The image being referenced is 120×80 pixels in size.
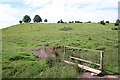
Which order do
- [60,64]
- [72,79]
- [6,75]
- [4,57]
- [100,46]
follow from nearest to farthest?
[72,79] → [6,75] → [60,64] → [4,57] → [100,46]

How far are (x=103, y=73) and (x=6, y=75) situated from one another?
6311 mm

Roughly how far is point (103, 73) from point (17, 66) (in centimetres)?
632

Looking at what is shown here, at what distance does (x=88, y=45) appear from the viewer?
26203mm

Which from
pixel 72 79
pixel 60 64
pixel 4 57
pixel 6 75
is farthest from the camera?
pixel 4 57

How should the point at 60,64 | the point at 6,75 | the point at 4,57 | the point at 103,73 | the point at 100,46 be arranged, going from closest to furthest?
the point at 103,73 → the point at 6,75 → the point at 60,64 → the point at 4,57 → the point at 100,46

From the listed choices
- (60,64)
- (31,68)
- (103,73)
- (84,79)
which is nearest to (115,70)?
(103,73)

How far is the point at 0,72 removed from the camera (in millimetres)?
16641

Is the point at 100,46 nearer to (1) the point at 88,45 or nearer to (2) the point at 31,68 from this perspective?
(1) the point at 88,45

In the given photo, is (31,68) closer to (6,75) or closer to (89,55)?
(6,75)

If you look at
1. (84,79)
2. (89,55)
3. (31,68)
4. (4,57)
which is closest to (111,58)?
(89,55)

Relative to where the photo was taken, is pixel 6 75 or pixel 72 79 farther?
pixel 6 75

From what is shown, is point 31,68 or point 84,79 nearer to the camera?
point 84,79

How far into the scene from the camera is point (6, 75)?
53.2 ft

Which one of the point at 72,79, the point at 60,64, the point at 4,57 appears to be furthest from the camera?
the point at 4,57
